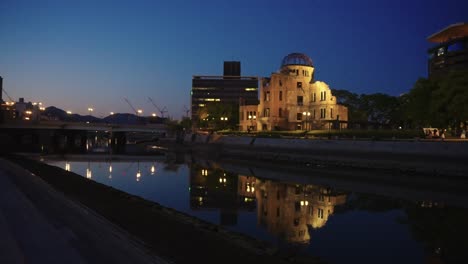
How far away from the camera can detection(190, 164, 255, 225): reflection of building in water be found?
26.5m

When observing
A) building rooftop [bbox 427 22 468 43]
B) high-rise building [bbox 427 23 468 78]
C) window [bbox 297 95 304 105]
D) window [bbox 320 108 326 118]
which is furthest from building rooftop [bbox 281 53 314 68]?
building rooftop [bbox 427 22 468 43]

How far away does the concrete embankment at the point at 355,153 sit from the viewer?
1684 inches

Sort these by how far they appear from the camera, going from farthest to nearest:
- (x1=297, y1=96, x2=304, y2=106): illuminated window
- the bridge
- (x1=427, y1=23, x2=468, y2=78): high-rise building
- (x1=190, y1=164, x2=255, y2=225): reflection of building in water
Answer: (x1=427, y1=23, x2=468, y2=78): high-rise building → the bridge → (x1=297, y1=96, x2=304, y2=106): illuminated window → (x1=190, y1=164, x2=255, y2=225): reflection of building in water

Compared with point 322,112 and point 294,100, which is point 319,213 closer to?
point 322,112

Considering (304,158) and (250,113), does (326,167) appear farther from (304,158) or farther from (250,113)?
(250,113)

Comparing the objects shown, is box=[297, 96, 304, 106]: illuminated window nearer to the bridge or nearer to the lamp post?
the lamp post

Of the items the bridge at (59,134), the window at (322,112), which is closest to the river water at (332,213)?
the window at (322,112)

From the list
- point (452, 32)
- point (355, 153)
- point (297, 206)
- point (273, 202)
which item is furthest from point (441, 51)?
point (297, 206)

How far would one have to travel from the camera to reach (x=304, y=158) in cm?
6300

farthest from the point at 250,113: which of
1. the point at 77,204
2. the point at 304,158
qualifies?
the point at 77,204

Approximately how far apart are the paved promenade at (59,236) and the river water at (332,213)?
723 cm

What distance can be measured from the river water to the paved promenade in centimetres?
723

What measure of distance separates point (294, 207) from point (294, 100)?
79394 millimetres

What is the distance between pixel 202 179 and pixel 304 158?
24.0 metres
